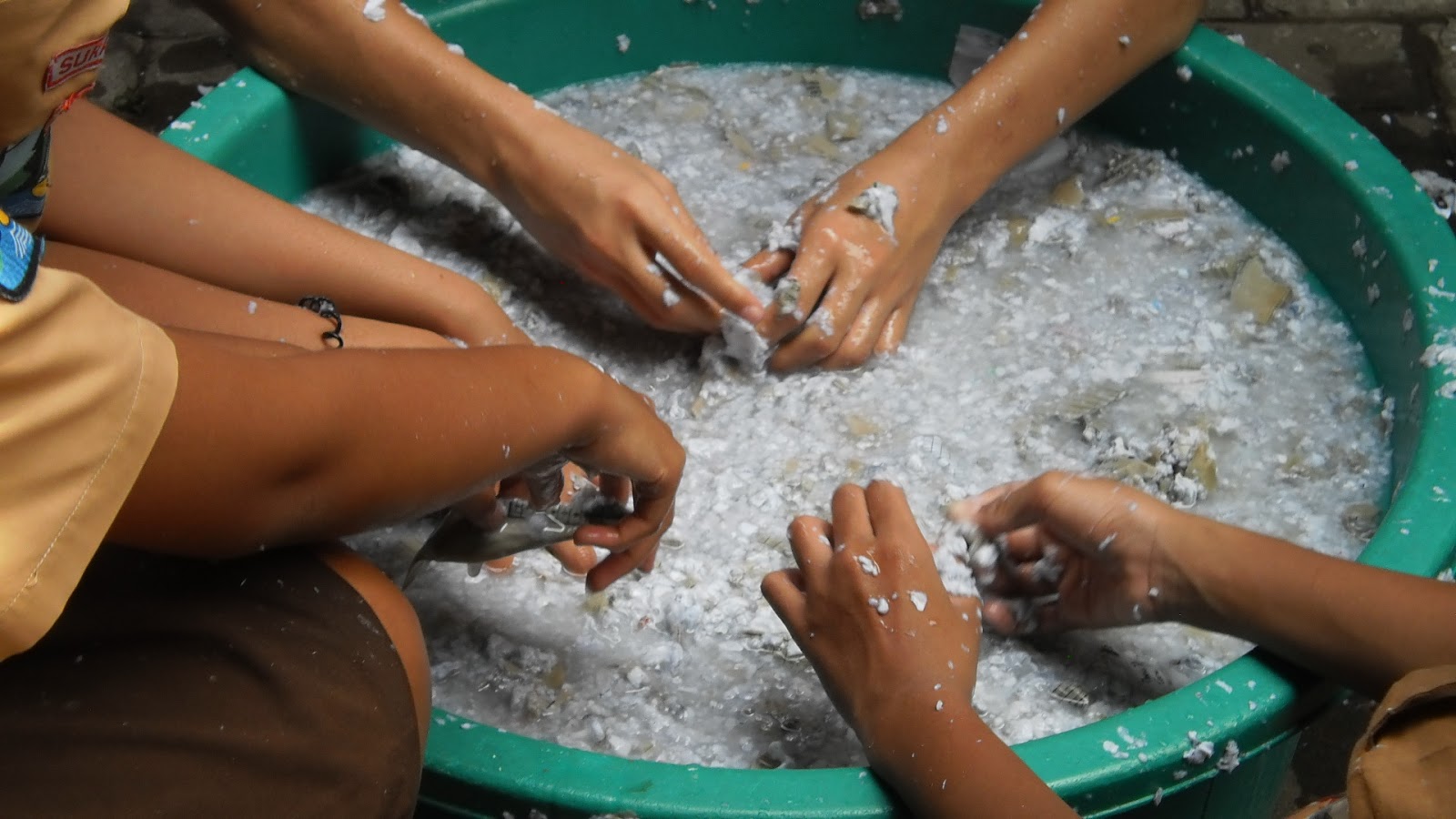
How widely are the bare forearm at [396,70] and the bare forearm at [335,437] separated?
0.39m

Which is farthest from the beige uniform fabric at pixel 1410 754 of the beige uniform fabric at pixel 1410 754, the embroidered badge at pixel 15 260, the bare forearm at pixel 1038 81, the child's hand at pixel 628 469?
the embroidered badge at pixel 15 260

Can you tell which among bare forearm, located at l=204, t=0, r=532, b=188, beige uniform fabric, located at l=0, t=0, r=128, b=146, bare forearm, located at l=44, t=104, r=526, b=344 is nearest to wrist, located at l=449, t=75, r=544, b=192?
bare forearm, located at l=204, t=0, r=532, b=188

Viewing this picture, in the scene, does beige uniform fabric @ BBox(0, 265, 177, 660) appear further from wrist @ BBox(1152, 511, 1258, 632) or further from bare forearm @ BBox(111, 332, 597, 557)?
wrist @ BBox(1152, 511, 1258, 632)

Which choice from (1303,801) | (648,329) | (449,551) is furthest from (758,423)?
(1303,801)

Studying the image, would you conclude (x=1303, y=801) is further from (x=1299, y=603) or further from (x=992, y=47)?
(x=992, y=47)

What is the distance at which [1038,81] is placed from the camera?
3.40ft

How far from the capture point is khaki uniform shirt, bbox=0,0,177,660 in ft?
1.41

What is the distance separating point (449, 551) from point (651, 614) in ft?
Result: 0.47

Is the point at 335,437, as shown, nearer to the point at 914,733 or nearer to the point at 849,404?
the point at 914,733

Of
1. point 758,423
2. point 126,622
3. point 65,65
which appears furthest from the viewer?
point 758,423

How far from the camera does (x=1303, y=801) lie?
1.02m

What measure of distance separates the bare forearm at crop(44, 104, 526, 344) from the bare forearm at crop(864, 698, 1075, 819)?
0.42 meters

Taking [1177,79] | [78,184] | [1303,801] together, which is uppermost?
[1177,79]

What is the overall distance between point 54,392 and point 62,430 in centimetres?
1
